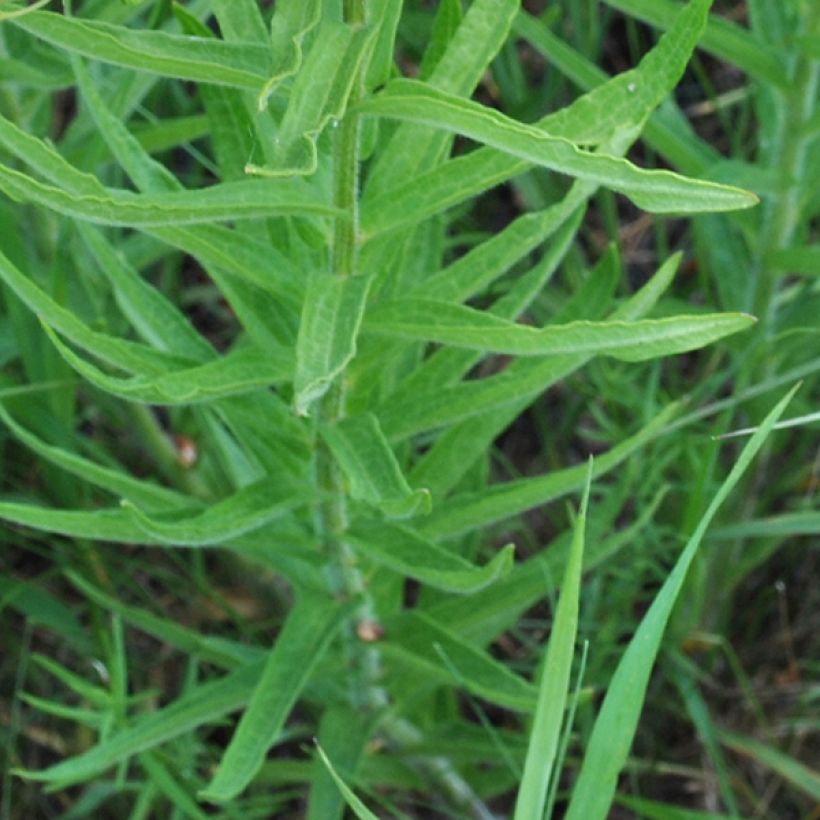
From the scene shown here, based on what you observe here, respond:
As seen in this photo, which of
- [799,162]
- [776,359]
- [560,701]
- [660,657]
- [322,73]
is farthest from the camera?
[660,657]

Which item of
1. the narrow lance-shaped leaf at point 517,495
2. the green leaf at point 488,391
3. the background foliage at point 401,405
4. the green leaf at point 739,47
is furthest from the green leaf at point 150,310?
the green leaf at point 739,47

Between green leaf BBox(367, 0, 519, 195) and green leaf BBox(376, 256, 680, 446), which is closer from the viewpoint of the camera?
green leaf BBox(367, 0, 519, 195)

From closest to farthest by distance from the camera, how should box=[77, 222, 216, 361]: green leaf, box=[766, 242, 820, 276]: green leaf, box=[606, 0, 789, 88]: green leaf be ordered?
1. box=[77, 222, 216, 361]: green leaf
2. box=[606, 0, 789, 88]: green leaf
3. box=[766, 242, 820, 276]: green leaf

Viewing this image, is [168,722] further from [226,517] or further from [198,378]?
[198,378]

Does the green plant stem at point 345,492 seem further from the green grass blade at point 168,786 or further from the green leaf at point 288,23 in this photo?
the green grass blade at point 168,786

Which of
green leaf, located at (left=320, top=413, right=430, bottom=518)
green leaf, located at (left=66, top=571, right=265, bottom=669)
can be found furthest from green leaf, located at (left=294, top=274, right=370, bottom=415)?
green leaf, located at (left=66, top=571, right=265, bottom=669)

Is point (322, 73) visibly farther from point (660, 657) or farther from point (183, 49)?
point (660, 657)

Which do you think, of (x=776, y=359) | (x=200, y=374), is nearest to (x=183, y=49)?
(x=200, y=374)

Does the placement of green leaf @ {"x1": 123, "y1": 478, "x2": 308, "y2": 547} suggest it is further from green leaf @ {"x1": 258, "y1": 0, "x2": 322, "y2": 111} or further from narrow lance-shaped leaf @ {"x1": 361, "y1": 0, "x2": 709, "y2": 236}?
green leaf @ {"x1": 258, "y1": 0, "x2": 322, "y2": 111}
